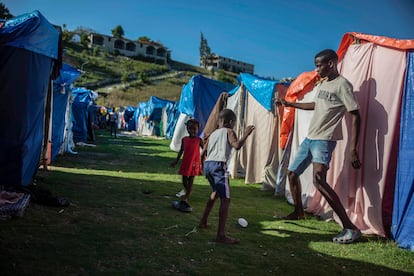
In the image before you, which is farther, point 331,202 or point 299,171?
point 299,171

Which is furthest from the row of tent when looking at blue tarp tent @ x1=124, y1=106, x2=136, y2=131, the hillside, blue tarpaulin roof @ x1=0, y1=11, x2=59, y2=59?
the hillside

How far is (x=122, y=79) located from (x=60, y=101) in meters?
59.1

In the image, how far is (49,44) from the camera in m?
5.53

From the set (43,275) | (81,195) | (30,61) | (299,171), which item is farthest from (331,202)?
(30,61)

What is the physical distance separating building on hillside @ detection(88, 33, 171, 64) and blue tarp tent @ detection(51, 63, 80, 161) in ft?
297

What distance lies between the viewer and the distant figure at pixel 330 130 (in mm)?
4188

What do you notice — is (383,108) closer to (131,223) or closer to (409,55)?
(409,55)

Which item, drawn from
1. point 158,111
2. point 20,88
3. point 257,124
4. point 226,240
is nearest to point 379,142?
point 226,240

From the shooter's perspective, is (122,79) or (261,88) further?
(122,79)

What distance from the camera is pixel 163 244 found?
360 centimetres

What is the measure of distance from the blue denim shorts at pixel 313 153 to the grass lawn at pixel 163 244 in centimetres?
84

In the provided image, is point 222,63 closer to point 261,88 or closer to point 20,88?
point 261,88

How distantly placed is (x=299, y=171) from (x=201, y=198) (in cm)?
214

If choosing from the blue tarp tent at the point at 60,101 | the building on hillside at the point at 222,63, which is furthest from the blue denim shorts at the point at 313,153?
the building on hillside at the point at 222,63
